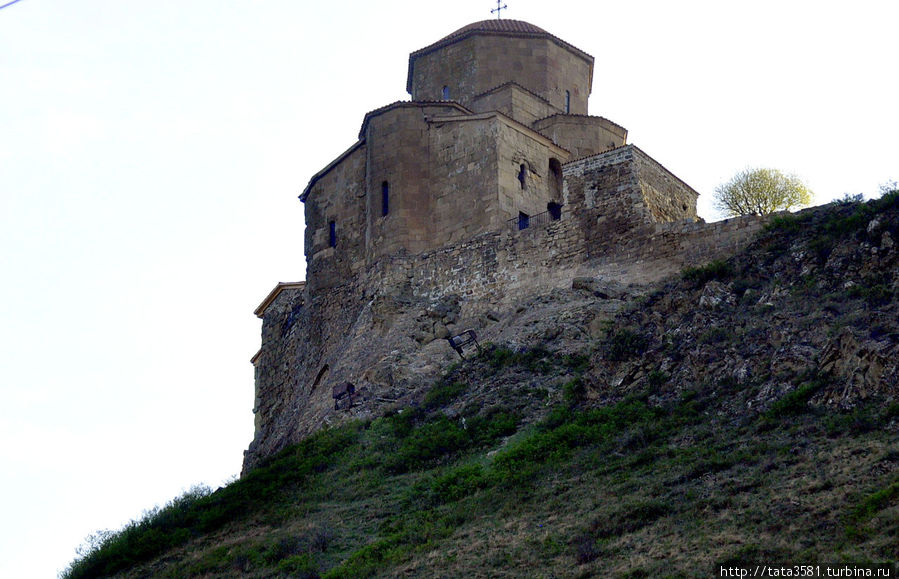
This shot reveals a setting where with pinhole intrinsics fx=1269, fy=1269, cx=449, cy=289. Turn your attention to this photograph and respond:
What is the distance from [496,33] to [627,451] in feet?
60.5

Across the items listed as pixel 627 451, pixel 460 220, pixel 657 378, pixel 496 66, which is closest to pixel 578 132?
pixel 496 66

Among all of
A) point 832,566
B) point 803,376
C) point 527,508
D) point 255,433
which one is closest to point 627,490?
point 527,508

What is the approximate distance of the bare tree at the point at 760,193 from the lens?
34906 mm

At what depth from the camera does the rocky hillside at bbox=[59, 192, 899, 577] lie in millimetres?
17250

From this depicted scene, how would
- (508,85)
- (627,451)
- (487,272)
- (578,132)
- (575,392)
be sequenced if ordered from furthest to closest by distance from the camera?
(578,132), (508,85), (487,272), (575,392), (627,451)

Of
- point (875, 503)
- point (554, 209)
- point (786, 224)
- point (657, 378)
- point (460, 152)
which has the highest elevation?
point (460, 152)

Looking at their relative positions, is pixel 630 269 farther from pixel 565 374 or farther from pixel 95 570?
pixel 95 570

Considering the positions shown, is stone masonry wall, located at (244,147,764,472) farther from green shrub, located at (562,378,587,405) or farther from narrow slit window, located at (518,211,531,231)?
green shrub, located at (562,378,587,405)

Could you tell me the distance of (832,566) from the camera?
14609mm

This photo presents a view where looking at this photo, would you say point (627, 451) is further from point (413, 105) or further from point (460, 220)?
point (413, 105)

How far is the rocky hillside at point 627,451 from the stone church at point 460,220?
47.5 inches

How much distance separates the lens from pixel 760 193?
35250 millimetres

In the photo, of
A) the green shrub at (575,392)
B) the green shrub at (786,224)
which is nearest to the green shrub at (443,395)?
the green shrub at (575,392)

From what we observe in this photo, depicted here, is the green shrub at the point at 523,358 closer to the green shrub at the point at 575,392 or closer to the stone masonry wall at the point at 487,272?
the green shrub at the point at 575,392
